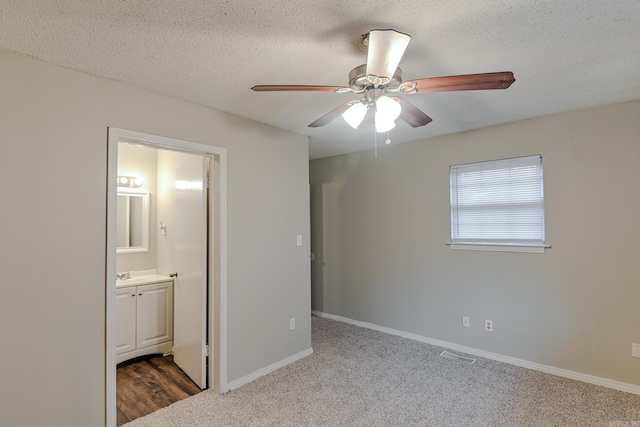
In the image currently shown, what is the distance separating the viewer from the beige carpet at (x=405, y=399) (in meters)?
2.30

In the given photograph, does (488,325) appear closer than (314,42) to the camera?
No

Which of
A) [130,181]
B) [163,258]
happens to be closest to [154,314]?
[163,258]

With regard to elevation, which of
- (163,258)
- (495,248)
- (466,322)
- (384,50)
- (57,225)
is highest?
(384,50)

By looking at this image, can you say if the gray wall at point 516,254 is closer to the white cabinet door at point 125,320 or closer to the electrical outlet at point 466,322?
the electrical outlet at point 466,322

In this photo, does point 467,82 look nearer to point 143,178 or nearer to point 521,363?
point 521,363

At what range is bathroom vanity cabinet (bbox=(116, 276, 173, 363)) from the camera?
3244 mm

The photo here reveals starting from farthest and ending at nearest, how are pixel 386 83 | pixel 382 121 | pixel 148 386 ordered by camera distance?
pixel 148 386
pixel 382 121
pixel 386 83

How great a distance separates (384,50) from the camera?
Result: 1.41 metres

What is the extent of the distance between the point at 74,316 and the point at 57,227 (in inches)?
21.4

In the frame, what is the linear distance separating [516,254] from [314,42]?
2731mm

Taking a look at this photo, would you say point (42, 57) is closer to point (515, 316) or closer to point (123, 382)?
point (123, 382)

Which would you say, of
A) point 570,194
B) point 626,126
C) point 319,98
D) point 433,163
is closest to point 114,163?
point 319,98

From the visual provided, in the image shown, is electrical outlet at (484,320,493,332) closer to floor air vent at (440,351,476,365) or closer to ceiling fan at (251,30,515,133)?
floor air vent at (440,351,476,365)

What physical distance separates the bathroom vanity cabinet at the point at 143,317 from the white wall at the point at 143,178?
0.27 metres
